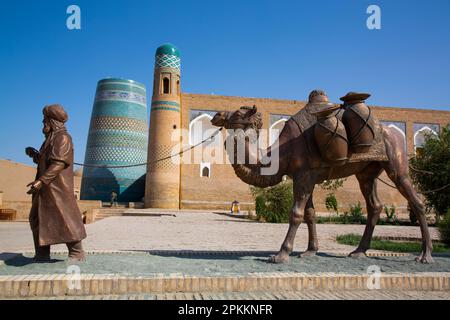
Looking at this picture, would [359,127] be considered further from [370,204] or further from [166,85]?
[166,85]

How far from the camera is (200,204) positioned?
23281mm

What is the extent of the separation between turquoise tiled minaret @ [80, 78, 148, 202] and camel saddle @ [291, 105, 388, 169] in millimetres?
21131

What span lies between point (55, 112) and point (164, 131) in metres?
18.9

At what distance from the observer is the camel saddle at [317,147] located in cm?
402

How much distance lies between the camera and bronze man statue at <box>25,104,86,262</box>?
3.54 m

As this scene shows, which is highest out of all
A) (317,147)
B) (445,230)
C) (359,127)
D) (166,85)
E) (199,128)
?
(166,85)

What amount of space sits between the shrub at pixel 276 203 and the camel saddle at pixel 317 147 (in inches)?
351

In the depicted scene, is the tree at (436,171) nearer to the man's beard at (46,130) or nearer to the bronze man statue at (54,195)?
the bronze man statue at (54,195)

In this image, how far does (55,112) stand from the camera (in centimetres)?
381

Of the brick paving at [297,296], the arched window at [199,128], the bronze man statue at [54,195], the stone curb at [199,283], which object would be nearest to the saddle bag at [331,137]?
the stone curb at [199,283]

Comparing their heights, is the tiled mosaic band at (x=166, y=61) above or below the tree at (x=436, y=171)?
above

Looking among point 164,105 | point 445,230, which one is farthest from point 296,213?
point 164,105
